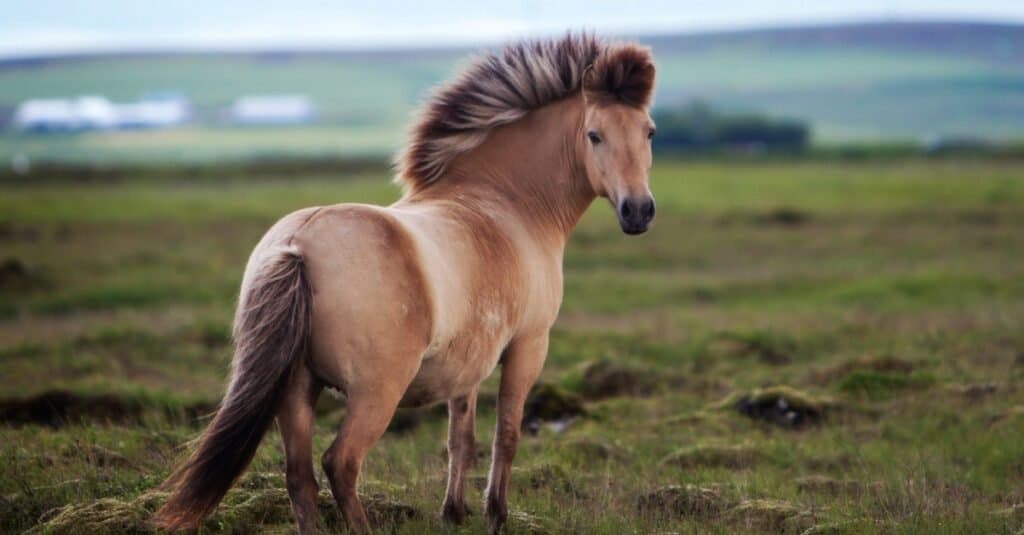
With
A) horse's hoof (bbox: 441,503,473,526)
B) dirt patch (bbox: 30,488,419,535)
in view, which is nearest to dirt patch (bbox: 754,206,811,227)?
horse's hoof (bbox: 441,503,473,526)

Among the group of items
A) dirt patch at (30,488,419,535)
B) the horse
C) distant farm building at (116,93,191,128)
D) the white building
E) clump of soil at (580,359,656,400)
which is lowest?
distant farm building at (116,93,191,128)

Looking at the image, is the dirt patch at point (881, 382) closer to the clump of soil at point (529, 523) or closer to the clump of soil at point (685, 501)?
the clump of soil at point (685, 501)

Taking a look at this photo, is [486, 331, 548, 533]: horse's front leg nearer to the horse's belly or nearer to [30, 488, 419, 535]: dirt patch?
the horse's belly

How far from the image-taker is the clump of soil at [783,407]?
35.1 ft

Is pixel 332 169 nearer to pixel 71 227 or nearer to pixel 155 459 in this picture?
pixel 71 227

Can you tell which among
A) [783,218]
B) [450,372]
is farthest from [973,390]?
[783,218]

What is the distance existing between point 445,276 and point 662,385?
677 centimetres

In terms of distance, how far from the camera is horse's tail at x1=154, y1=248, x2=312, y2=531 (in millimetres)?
5367

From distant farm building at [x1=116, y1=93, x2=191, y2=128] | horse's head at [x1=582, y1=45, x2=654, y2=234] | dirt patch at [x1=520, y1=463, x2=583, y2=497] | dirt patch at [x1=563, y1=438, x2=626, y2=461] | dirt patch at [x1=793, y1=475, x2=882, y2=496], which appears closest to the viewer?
horse's head at [x1=582, y1=45, x2=654, y2=234]

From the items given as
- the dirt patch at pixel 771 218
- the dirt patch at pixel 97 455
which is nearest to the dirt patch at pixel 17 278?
the dirt patch at pixel 97 455

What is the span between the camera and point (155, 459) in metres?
7.71

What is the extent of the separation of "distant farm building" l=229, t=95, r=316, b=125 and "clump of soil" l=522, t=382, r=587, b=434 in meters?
146

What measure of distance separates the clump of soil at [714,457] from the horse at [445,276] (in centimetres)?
241

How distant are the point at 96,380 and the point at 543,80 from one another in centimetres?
671
